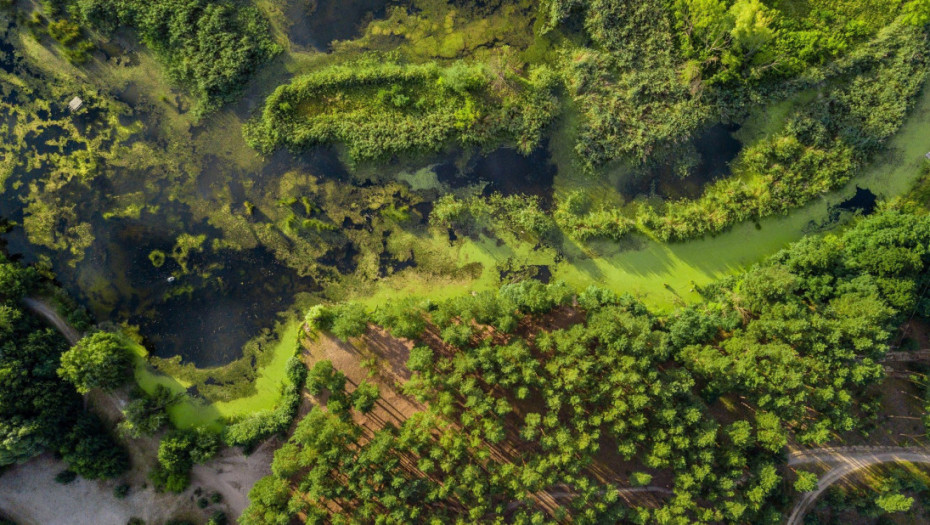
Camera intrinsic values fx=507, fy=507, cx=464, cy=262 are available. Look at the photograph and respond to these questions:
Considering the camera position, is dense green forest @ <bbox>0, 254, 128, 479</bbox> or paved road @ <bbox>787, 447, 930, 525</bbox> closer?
dense green forest @ <bbox>0, 254, 128, 479</bbox>

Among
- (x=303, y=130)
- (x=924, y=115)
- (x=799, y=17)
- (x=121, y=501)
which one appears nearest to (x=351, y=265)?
(x=303, y=130)

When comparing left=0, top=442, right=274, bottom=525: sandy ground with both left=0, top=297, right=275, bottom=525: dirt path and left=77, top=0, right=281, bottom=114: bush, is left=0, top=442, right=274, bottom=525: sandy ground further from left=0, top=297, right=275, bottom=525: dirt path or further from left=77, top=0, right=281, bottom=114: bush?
left=77, top=0, right=281, bottom=114: bush

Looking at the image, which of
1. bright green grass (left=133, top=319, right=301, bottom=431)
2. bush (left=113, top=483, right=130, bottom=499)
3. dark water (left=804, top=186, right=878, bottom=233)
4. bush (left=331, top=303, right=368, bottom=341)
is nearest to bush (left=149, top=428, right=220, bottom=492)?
bright green grass (left=133, top=319, right=301, bottom=431)

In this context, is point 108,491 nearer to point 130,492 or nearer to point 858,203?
point 130,492

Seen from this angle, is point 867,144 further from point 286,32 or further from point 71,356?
point 71,356

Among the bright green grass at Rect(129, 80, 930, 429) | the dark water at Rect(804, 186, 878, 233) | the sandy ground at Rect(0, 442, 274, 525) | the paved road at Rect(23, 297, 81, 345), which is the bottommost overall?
the sandy ground at Rect(0, 442, 274, 525)

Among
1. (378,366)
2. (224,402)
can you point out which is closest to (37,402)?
(224,402)

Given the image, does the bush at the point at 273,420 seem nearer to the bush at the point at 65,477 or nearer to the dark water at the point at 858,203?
the bush at the point at 65,477
